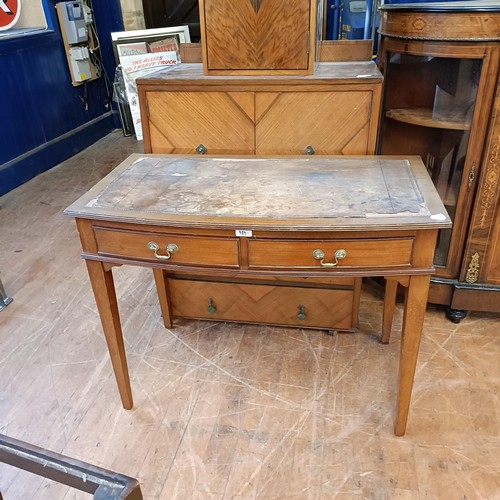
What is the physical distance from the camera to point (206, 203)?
124cm

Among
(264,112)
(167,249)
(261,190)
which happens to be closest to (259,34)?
(264,112)

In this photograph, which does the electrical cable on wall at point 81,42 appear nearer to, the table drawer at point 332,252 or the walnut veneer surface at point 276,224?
the walnut veneer surface at point 276,224

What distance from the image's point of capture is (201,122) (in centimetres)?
163

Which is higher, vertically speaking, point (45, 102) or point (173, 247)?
point (173, 247)

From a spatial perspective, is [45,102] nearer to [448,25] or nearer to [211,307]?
[211,307]

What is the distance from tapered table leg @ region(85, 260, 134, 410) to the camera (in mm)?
1352

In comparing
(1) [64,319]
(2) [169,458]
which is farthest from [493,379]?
(1) [64,319]

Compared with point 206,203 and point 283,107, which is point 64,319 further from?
point 283,107

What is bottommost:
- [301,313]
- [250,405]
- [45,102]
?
[250,405]

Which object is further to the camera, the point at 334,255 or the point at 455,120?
the point at 455,120

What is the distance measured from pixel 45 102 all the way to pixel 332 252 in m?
3.47

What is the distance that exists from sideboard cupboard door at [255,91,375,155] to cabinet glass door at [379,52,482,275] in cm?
36

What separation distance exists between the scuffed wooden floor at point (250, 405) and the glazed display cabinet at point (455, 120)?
290mm

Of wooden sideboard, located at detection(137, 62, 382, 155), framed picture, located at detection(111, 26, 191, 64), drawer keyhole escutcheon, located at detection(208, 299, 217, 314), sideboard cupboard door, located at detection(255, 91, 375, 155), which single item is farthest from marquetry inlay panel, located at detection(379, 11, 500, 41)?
framed picture, located at detection(111, 26, 191, 64)
